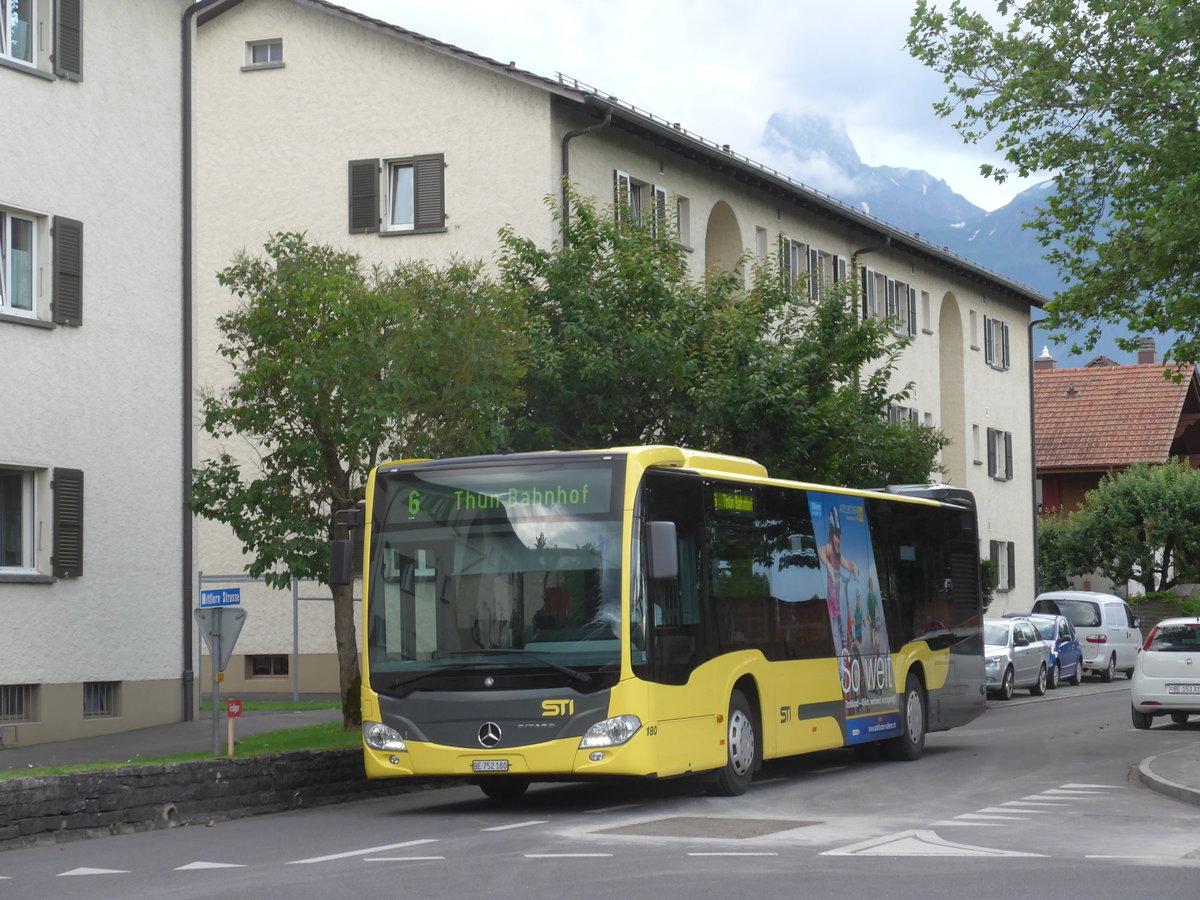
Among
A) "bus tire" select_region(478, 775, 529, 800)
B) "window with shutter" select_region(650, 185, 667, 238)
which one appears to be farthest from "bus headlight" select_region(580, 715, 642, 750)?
"window with shutter" select_region(650, 185, 667, 238)

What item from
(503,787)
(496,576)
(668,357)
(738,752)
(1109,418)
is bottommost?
(503,787)

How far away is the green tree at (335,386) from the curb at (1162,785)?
7.38 m

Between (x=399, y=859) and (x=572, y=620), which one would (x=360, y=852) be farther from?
(x=572, y=620)

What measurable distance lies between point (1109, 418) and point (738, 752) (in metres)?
60.2

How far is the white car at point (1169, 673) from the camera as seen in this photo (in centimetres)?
2525

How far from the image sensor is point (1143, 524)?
57938 mm

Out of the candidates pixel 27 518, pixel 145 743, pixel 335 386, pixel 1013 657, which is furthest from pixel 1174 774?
pixel 1013 657

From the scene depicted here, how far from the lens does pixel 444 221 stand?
3194 cm

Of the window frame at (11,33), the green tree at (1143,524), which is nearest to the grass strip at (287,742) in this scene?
the window frame at (11,33)

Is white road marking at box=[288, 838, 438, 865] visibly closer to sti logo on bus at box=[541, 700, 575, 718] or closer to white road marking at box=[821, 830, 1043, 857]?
sti logo on bus at box=[541, 700, 575, 718]

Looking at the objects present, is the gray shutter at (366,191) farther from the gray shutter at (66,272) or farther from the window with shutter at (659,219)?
the gray shutter at (66,272)

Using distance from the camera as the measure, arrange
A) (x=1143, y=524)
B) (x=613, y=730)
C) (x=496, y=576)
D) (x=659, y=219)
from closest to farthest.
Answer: (x=613, y=730) < (x=496, y=576) < (x=659, y=219) < (x=1143, y=524)

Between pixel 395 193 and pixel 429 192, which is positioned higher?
pixel 395 193

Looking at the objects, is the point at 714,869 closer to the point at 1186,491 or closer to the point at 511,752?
the point at 511,752
